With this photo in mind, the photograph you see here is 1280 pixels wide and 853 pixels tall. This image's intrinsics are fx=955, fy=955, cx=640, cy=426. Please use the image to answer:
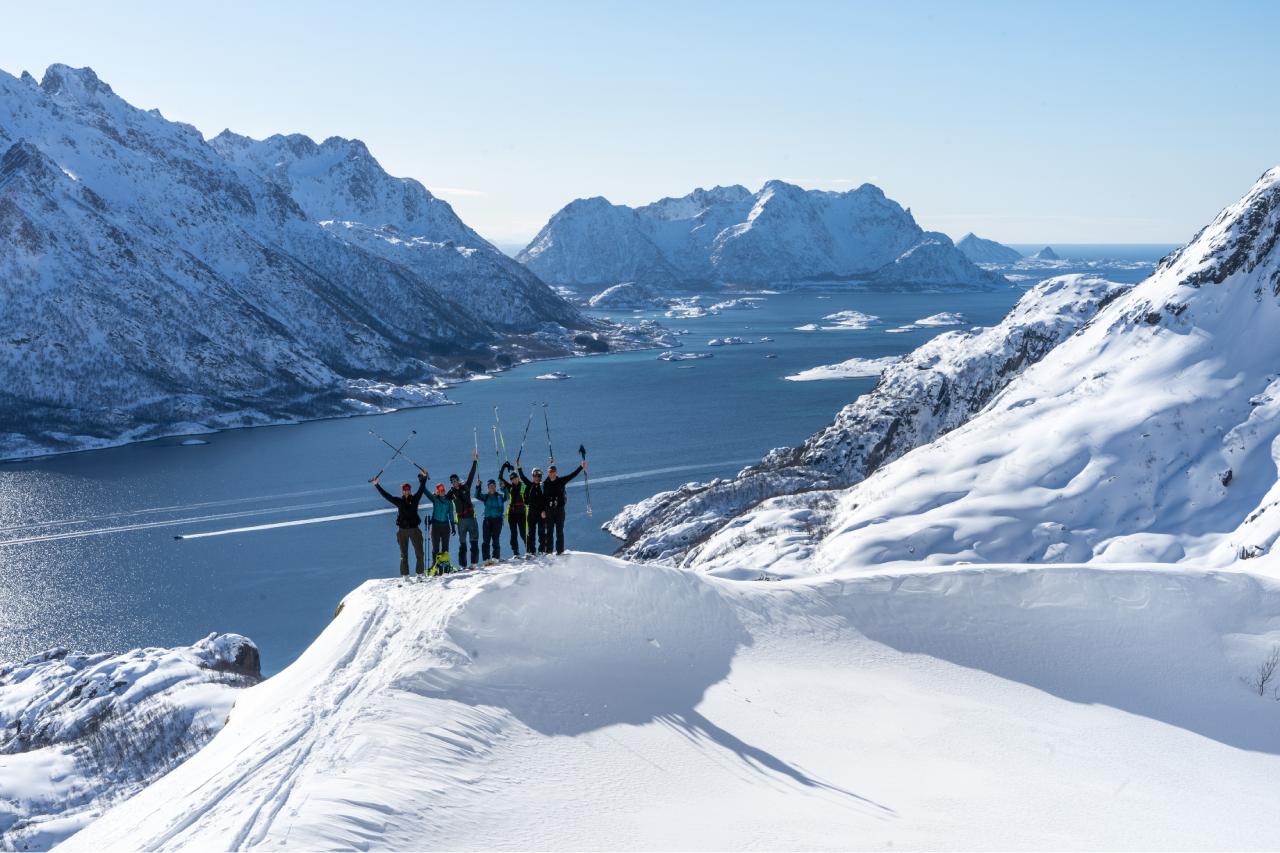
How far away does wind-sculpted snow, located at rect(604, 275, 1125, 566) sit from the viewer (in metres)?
82.9

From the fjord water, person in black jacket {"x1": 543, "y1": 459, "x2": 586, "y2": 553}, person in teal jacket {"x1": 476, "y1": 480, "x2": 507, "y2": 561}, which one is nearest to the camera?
person in black jacket {"x1": 543, "y1": 459, "x2": 586, "y2": 553}

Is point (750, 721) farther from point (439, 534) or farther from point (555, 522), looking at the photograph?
point (439, 534)

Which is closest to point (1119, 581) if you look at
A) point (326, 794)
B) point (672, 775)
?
point (672, 775)

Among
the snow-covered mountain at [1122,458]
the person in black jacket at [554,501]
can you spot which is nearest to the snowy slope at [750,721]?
the person in black jacket at [554,501]

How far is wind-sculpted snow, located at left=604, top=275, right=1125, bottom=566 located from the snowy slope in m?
53.9

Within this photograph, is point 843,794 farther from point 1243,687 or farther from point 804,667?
point 1243,687

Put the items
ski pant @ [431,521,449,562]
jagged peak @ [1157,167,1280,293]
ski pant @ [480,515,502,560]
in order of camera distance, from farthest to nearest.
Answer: jagged peak @ [1157,167,1280,293] < ski pant @ [480,515,502,560] < ski pant @ [431,521,449,562]

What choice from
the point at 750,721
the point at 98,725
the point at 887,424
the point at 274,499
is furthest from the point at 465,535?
the point at 274,499

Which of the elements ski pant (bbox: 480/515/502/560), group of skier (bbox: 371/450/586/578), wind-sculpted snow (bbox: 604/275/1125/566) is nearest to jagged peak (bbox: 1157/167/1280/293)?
wind-sculpted snow (bbox: 604/275/1125/566)

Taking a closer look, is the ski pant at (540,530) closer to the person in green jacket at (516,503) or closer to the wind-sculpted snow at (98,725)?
the person in green jacket at (516,503)

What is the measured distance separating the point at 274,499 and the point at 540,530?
3704 inches

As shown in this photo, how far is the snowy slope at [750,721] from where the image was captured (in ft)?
43.2

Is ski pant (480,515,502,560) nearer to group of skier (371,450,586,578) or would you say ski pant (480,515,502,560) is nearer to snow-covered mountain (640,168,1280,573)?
group of skier (371,450,586,578)

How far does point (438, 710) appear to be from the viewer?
15508 millimetres
